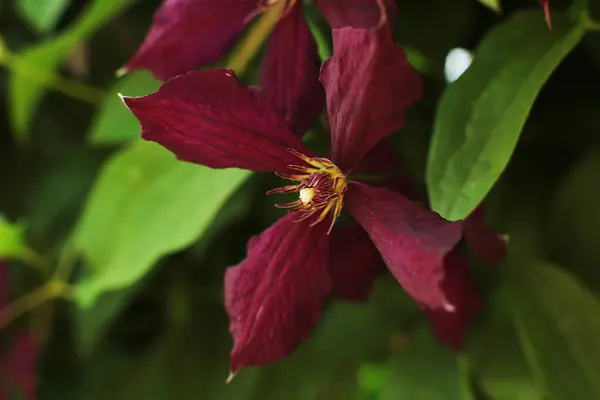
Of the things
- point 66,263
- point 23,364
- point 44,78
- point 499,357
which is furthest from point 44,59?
point 499,357

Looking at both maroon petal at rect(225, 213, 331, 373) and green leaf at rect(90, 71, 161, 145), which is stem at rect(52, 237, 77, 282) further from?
maroon petal at rect(225, 213, 331, 373)

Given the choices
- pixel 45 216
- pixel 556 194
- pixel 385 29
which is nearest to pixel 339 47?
pixel 385 29

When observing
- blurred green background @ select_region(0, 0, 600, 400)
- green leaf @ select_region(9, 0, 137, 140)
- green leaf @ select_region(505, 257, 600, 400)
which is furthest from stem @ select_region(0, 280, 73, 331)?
green leaf @ select_region(505, 257, 600, 400)

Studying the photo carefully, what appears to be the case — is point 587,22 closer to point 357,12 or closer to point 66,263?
point 357,12

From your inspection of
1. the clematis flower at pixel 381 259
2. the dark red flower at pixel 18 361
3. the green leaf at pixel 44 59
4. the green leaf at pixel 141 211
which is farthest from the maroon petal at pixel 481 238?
the dark red flower at pixel 18 361

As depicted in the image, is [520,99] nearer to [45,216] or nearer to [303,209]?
[303,209]
